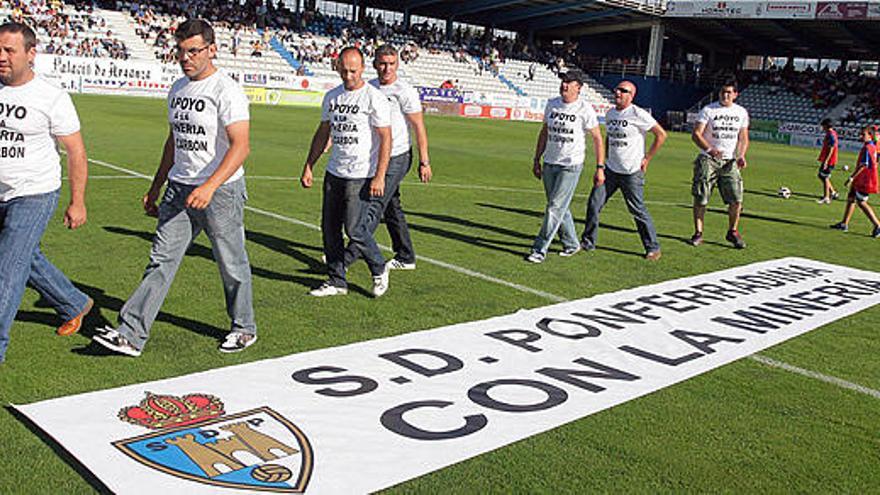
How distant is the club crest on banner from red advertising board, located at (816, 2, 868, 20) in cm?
4946

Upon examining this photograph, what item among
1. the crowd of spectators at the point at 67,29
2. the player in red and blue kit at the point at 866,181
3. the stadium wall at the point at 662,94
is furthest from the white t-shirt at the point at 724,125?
the stadium wall at the point at 662,94

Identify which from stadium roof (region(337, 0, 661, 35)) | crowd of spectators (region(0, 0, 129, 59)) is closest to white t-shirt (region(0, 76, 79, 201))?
crowd of spectators (region(0, 0, 129, 59))

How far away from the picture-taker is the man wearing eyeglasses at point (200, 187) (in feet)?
14.6

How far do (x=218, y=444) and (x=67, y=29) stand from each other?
36849 mm

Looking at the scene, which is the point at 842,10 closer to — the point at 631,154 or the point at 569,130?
the point at 631,154

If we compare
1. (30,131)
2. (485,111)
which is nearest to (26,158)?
(30,131)

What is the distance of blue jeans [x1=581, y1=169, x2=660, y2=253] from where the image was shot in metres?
8.92

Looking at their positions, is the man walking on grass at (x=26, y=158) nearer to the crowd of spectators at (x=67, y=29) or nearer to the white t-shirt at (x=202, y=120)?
the white t-shirt at (x=202, y=120)

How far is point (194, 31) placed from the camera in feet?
14.3

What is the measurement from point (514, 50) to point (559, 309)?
56.1 metres

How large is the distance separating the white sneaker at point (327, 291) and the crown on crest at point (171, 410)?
2276 mm

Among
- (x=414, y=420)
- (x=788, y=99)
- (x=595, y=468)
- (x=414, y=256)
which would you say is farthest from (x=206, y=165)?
(x=788, y=99)

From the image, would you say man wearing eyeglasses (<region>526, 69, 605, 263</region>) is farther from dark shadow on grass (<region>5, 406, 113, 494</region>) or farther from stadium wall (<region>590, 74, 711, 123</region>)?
stadium wall (<region>590, 74, 711, 123</region>)

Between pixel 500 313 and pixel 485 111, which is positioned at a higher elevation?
pixel 485 111
